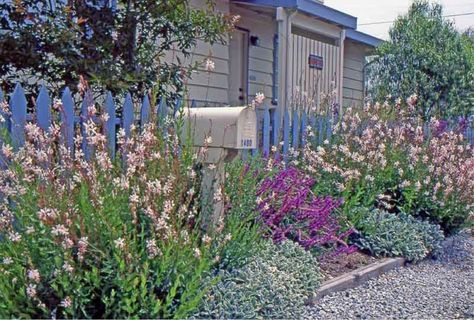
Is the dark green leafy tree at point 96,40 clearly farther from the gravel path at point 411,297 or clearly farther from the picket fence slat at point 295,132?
the gravel path at point 411,297

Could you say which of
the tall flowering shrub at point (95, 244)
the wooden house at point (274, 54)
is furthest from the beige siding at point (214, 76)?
the tall flowering shrub at point (95, 244)

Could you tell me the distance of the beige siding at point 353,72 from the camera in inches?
568

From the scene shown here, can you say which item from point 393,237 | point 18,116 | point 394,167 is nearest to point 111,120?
point 18,116

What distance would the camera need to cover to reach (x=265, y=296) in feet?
12.4

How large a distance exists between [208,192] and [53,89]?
6.73 feet

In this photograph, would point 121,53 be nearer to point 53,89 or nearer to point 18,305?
point 53,89

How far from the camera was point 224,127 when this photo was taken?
13.3 ft

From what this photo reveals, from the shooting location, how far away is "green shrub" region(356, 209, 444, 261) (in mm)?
5695

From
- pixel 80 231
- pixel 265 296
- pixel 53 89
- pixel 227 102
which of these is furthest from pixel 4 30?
pixel 227 102

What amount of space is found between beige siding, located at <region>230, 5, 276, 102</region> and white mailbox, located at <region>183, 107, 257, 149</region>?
21.4ft

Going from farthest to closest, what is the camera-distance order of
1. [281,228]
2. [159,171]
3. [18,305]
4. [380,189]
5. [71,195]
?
1. [380,189]
2. [281,228]
3. [159,171]
4. [71,195]
5. [18,305]

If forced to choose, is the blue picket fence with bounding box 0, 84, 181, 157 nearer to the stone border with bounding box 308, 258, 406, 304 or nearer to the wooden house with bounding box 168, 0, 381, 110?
the stone border with bounding box 308, 258, 406, 304

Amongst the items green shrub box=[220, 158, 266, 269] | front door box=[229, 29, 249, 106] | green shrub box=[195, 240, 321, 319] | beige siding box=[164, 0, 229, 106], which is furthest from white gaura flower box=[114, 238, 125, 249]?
front door box=[229, 29, 249, 106]

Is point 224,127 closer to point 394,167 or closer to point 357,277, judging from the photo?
point 357,277
